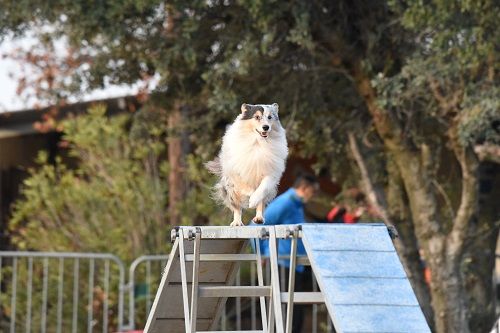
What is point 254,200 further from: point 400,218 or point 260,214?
point 400,218

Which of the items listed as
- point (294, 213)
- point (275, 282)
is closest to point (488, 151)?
point (294, 213)

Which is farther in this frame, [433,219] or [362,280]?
[433,219]

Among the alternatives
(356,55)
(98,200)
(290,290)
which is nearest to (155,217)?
(98,200)

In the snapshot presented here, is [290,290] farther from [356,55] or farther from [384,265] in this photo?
[356,55]

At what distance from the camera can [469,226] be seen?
40.2 feet

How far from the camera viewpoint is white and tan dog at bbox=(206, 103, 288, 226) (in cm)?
766

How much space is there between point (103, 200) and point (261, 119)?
338 inches

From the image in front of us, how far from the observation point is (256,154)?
7668 millimetres

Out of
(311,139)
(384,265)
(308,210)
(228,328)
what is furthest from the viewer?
(308,210)

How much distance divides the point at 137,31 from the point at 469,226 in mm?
3998

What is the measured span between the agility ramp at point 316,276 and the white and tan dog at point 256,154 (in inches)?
14.8

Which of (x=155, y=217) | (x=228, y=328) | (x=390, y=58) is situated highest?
(x=390, y=58)

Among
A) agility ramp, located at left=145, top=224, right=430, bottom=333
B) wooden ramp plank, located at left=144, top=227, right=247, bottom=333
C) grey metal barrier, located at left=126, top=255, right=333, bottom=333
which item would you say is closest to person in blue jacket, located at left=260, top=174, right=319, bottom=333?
grey metal barrier, located at left=126, top=255, right=333, bottom=333

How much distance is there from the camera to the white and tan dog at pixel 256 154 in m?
7.66
